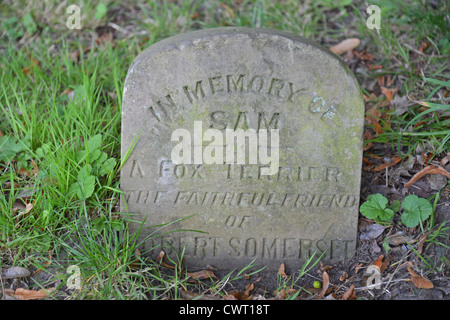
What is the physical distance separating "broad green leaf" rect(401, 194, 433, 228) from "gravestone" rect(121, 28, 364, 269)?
26 cm

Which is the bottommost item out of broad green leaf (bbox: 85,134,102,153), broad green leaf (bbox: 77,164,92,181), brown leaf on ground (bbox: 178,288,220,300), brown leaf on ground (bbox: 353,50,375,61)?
brown leaf on ground (bbox: 178,288,220,300)

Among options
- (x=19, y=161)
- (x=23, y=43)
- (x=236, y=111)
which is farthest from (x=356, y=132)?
(x=23, y=43)

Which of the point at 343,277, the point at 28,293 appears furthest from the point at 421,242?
the point at 28,293

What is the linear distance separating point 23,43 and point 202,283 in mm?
2479

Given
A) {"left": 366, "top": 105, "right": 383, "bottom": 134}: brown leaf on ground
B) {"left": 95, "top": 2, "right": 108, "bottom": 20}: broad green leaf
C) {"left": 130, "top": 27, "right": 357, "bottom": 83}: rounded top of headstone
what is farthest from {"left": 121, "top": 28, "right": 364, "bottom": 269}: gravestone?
{"left": 95, "top": 2, "right": 108, "bottom": 20}: broad green leaf

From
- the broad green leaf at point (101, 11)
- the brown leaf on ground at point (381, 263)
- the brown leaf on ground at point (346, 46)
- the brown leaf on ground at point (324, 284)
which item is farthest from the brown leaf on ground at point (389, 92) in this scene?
the broad green leaf at point (101, 11)

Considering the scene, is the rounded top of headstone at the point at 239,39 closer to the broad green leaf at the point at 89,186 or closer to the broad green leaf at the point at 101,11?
the broad green leaf at the point at 89,186

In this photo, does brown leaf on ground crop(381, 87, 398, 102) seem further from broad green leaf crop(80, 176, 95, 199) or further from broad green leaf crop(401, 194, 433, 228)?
broad green leaf crop(80, 176, 95, 199)

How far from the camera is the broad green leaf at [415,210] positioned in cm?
264

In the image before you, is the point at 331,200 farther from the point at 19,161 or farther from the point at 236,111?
the point at 19,161

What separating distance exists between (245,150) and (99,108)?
1.20m

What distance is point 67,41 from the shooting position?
381 cm

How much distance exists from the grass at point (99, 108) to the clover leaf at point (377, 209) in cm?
24

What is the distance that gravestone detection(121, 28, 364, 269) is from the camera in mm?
2432
